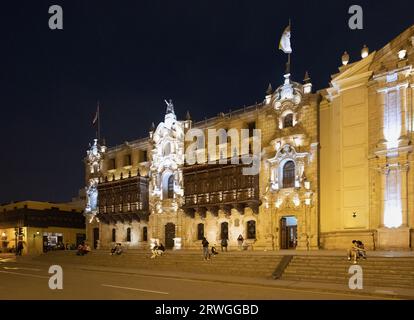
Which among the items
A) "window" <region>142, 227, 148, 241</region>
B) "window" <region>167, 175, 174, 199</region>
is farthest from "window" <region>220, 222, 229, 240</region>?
"window" <region>142, 227, 148, 241</region>

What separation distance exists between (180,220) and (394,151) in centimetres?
2234

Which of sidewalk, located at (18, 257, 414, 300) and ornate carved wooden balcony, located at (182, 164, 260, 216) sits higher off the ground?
ornate carved wooden balcony, located at (182, 164, 260, 216)

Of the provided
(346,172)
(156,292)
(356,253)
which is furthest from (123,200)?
(156,292)

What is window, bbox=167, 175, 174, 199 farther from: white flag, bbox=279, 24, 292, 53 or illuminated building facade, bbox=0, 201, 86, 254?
illuminated building facade, bbox=0, 201, 86, 254

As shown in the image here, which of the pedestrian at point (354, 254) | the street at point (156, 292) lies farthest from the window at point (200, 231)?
the pedestrian at point (354, 254)

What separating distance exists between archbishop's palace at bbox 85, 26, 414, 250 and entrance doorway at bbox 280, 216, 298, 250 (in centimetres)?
8

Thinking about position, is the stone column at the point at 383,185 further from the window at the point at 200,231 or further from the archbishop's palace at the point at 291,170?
the window at the point at 200,231

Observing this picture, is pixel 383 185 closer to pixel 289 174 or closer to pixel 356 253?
pixel 356 253

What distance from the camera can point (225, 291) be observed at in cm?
1986

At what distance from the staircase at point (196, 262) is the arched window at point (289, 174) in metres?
7.72

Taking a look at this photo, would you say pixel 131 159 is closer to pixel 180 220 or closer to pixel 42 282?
pixel 180 220

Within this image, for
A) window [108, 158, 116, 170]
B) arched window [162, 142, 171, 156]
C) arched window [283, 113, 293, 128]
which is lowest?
window [108, 158, 116, 170]

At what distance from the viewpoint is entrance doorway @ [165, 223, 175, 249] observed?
46.8 metres
